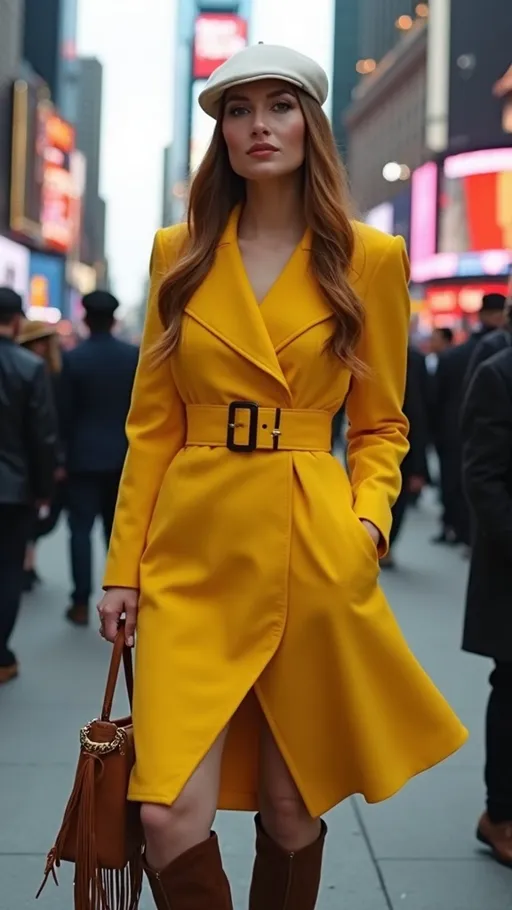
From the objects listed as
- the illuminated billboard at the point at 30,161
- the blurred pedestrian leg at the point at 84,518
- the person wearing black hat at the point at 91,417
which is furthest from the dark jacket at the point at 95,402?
the illuminated billboard at the point at 30,161

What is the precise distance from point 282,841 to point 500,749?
1425 mm

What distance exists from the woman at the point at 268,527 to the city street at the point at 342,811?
3.45 feet

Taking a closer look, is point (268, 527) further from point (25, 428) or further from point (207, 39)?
point (207, 39)

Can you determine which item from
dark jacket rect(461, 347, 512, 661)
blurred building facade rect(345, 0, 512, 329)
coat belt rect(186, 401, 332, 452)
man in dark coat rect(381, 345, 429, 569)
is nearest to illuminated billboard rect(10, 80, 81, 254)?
blurred building facade rect(345, 0, 512, 329)

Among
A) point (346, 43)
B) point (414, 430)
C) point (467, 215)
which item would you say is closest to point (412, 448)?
point (414, 430)

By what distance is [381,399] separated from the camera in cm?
282

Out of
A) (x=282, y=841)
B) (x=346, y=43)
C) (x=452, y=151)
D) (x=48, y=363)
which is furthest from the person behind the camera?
(x=346, y=43)

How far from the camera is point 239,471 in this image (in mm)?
2613

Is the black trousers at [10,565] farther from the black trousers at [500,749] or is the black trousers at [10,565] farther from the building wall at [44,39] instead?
the building wall at [44,39]

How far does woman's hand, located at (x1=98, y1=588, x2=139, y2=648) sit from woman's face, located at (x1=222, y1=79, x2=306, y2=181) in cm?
95

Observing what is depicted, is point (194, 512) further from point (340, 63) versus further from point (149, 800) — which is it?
point (340, 63)

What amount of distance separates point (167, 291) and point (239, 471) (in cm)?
44

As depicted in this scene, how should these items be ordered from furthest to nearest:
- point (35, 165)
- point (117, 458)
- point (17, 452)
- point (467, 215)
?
point (35, 165)
point (467, 215)
point (117, 458)
point (17, 452)

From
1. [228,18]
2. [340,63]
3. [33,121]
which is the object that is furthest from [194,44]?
[340,63]
